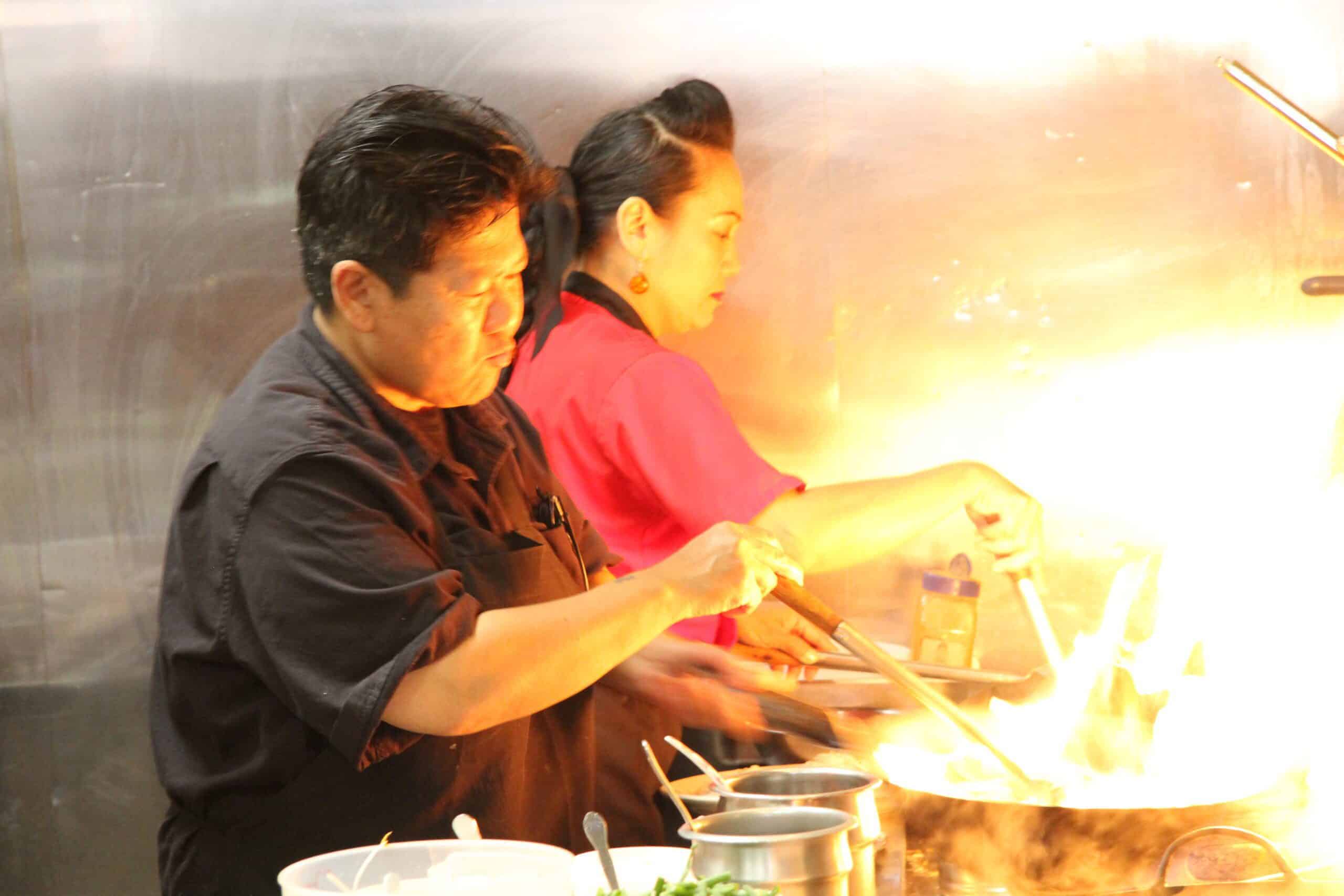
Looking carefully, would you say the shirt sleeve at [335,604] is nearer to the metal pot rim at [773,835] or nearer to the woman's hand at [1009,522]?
the metal pot rim at [773,835]

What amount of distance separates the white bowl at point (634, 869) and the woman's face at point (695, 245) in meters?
1.14

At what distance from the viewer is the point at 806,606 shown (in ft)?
5.16

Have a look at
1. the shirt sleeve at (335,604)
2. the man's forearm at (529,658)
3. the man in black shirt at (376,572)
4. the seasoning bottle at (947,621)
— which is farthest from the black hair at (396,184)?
the seasoning bottle at (947,621)

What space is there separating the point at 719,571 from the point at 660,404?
0.57 m

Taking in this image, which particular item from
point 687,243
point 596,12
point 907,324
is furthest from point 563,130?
point 907,324

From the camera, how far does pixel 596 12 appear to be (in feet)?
7.93

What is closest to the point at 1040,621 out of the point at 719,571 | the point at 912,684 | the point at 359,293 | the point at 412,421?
the point at 912,684

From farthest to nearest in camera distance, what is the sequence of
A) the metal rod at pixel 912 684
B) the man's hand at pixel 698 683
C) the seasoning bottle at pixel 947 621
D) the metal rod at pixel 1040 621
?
the seasoning bottle at pixel 947 621 < the metal rod at pixel 1040 621 < the man's hand at pixel 698 683 < the metal rod at pixel 912 684

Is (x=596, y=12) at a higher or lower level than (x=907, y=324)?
higher

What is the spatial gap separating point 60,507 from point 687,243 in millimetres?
1244

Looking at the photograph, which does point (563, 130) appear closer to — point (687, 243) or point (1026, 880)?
point (687, 243)

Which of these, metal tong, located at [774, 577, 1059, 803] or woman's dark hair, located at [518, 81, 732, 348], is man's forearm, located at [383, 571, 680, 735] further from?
woman's dark hair, located at [518, 81, 732, 348]

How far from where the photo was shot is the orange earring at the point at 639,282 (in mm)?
2145

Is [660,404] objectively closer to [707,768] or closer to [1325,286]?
[707,768]
